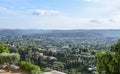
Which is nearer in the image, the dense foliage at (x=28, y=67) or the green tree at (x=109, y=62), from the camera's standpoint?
the green tree at (x=109, y=62)

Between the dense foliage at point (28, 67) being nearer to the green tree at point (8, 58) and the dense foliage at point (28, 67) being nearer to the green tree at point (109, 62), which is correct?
the green tree at point (8, 58)

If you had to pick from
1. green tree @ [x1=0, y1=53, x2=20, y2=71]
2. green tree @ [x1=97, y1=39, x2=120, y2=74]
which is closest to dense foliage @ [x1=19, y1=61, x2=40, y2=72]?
green tree @ [x1=0, y1=53, x2=20, y2=71]

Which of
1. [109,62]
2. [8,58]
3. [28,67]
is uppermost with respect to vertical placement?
[109,62]

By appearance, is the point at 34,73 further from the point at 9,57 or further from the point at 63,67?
the point at 63,67

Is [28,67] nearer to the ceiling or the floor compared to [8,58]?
nearer to the floor

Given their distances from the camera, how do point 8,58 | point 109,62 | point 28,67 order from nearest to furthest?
point 109,62, point 28,67, point 8,58

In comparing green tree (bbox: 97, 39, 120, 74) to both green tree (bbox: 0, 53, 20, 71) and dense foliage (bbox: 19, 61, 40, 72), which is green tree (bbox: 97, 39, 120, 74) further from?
green tree (bbox: 0, 53, 20, 71)

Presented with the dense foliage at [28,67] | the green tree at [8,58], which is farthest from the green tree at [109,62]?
the green tree at [8,58]

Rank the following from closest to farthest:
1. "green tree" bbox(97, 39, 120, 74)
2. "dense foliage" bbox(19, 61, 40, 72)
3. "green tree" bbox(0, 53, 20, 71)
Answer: "green tree" bbox(97, 39, 120, 74) → "dense foliage" bbox(19, 61, 40, 72) → "green tree" bbox(0, 53, 20, 71)

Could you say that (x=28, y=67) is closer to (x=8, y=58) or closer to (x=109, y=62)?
(x=8, y=58)

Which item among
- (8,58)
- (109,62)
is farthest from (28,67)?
(109,62)

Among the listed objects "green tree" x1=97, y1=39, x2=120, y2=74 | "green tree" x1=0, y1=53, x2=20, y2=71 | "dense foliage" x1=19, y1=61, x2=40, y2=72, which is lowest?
"dense foliage" x1=19, y1=61, x2=40, y2=72
